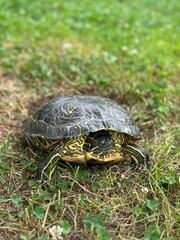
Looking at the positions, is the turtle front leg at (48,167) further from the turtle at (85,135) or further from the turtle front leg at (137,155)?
the turtle front leg at (137,155)

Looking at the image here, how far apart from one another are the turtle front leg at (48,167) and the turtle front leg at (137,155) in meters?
0.67

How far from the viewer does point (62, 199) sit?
2846 mm

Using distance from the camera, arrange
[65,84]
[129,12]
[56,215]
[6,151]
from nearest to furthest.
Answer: [56,215], [6,151], [65,84], [129,12]

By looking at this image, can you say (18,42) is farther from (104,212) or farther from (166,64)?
(104,212)

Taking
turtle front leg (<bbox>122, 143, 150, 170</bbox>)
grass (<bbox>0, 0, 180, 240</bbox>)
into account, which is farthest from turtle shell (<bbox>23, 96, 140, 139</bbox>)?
grass (<bbox>0, 0, 180, 240</bbox>)

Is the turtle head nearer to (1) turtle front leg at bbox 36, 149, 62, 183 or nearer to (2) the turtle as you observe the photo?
(2) the turtle

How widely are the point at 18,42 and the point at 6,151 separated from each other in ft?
9.26

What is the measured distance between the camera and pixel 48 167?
311 cm

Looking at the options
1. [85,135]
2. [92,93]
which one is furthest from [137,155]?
[92,93]

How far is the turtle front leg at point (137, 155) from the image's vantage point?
3.29 meters

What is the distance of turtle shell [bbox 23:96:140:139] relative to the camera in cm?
315

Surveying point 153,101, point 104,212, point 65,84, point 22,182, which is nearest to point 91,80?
point 65,84

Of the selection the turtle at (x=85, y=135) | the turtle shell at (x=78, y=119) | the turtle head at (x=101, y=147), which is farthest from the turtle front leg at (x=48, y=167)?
the turtle head at (x=101, y=147)

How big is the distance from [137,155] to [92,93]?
1.62 m
